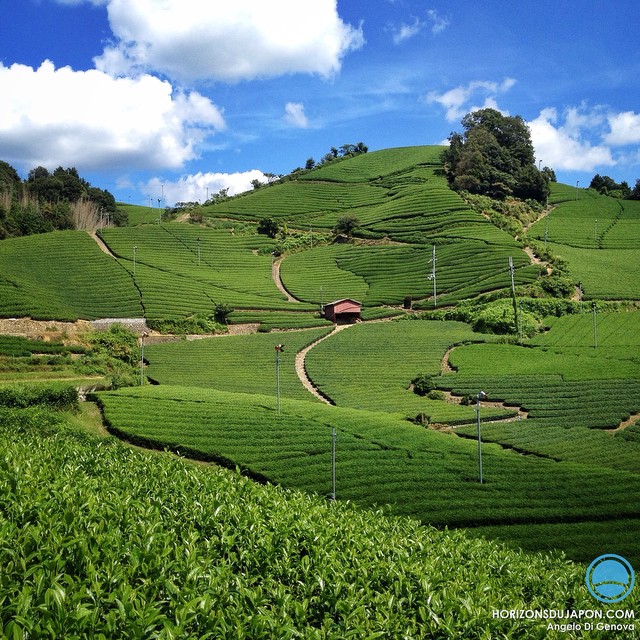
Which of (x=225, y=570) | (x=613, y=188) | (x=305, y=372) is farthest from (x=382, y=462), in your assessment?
(x=613, y=188)

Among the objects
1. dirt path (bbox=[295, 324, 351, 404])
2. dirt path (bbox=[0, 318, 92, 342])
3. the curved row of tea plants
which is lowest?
dirt path (bbox=[295, 324, 351, 404])

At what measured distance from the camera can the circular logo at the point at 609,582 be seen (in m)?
10.6

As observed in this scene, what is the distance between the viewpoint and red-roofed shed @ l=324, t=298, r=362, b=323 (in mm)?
67688

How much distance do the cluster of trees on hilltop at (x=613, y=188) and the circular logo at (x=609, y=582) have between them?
134809 mm

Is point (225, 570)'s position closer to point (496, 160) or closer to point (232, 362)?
point (232, 362)

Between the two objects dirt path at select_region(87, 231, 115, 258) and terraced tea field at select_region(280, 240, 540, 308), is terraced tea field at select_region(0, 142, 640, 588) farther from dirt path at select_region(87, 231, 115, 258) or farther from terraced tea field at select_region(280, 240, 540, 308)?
dirt path at select_region(87, 231, 115, 258)

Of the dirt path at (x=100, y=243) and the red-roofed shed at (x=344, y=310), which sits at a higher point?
the dirt path at (x=100, y=243)

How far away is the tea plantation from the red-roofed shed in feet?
7.71

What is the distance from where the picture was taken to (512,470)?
2467 centimetres

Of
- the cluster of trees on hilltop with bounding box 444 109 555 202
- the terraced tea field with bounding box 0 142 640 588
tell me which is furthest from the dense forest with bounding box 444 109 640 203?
the terraced tea field with bounding box 0 142 640 588

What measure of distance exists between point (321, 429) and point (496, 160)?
99.5m

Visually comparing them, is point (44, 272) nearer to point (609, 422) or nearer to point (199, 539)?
point (609, 422)

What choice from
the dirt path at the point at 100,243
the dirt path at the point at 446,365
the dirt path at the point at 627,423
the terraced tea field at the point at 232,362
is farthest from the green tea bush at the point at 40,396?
the dirt path at the point at 100,243

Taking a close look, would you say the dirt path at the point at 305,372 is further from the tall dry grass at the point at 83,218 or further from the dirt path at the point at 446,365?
the tall dry grass at the point at 83,218
